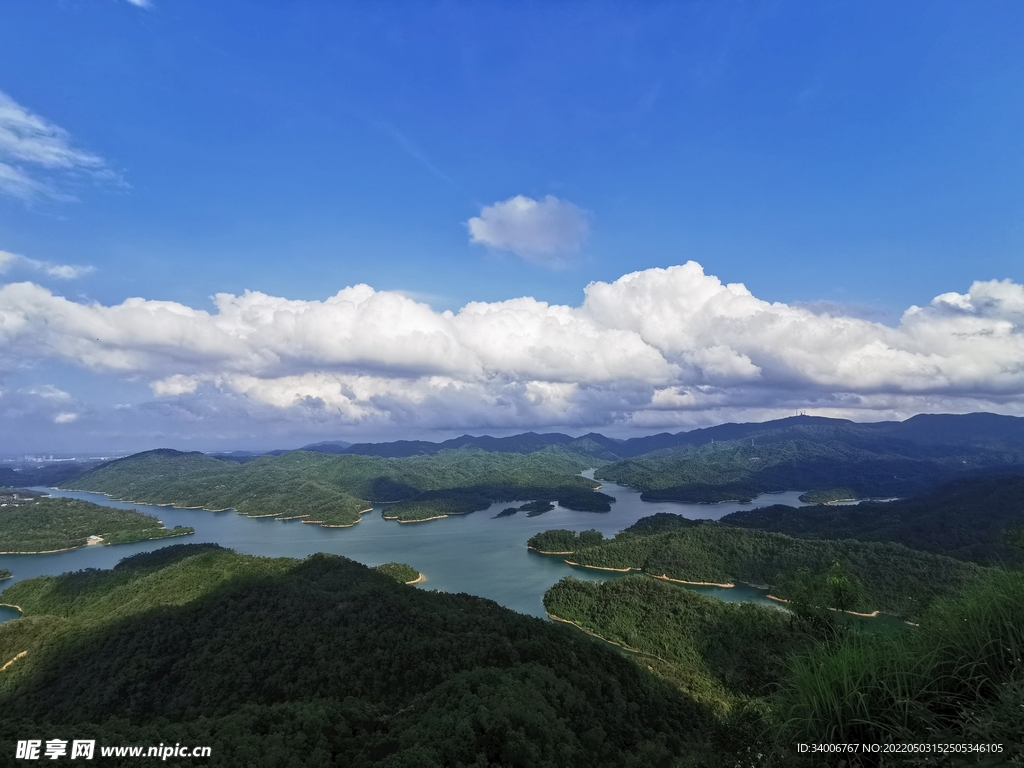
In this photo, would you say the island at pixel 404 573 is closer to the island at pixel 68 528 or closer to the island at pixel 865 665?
the island at pixel 865 665

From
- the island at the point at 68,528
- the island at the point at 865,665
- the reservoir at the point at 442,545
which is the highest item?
the island at the point at 865,665

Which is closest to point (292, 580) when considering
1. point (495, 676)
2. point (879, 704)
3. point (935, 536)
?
point (495, 676)

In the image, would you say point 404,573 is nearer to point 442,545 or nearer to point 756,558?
point 442,545

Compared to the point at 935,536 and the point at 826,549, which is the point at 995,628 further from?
the point at 935,536

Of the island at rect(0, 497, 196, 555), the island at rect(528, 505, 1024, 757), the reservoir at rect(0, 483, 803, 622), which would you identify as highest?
the island at rect(528, 505, 1024, 757)

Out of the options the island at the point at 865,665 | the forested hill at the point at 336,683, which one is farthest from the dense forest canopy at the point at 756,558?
the island at the point at 865,665

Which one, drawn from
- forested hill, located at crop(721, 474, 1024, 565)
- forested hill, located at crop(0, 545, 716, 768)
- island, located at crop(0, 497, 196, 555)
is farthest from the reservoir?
forested hill, located at crop(721, 474, 1024, 565)

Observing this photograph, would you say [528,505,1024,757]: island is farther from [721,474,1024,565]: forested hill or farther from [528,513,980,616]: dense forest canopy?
[721,474,1024,565]: forested hill
